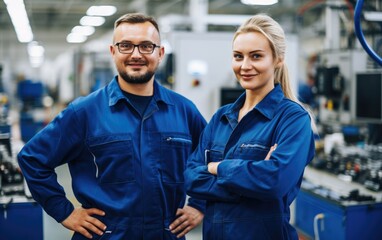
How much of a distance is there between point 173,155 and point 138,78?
318 mm

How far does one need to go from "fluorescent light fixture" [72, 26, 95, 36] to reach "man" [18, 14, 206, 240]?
13.2 meters

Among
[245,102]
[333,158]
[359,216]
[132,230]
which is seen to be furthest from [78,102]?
[333,158]

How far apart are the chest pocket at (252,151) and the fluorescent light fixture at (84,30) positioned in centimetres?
1357

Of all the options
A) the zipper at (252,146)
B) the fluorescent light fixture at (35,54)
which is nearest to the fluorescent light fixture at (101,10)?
the fluorescent light fixture at (35,54)

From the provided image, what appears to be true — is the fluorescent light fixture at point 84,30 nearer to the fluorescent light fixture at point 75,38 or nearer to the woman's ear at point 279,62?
the fluorescent light fixture at point 75,38

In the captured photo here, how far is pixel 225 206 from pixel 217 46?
321 centimetres

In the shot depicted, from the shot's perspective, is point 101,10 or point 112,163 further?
point 101,10

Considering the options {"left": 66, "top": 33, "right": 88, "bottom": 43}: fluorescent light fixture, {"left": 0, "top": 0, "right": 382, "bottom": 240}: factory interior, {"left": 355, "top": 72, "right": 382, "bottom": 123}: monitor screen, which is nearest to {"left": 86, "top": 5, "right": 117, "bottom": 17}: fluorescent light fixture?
{"left": 0, "top": 0, "right": 382, "bottom": 240}: factory interior

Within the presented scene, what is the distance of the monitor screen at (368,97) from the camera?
143 inches

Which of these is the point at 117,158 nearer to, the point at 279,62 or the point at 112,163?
the point at 112,163

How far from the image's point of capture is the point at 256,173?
141 centimetres

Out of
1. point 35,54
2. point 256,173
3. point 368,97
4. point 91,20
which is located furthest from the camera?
point 35,54

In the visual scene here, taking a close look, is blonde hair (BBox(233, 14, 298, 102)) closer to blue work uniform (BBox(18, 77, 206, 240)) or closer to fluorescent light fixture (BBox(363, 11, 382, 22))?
blue work uniform (BBox(18, 77, 206, 240))

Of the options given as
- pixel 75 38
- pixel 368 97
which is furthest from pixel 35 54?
pixel 368 97
